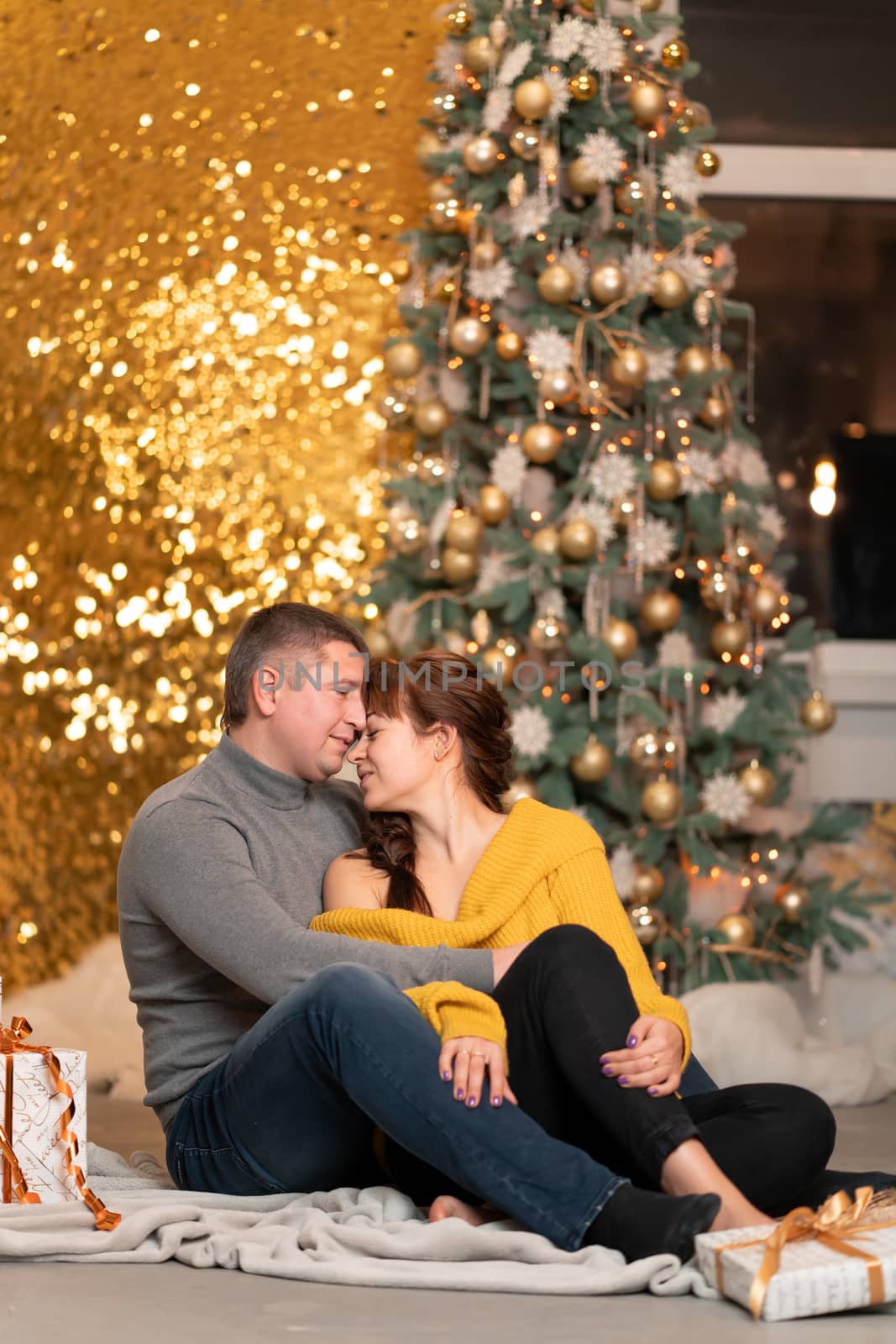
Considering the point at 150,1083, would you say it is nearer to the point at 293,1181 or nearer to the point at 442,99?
the point at 293,1181

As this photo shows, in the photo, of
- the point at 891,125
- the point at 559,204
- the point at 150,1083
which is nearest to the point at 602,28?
the point at 559,204

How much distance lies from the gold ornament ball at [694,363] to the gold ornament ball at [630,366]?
0.36 feet

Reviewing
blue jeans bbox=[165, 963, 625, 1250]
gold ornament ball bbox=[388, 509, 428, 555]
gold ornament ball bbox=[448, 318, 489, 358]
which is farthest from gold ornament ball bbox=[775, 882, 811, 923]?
blue jeans bbox=[165, 963, 625, 1250]

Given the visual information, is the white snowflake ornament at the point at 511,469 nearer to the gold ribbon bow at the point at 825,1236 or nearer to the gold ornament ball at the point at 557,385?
the gold ornament ball at the point at 557,385

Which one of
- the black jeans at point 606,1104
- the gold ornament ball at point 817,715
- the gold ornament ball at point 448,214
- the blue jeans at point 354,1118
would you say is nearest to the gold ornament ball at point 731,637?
the gold ornament ball at point 817,715

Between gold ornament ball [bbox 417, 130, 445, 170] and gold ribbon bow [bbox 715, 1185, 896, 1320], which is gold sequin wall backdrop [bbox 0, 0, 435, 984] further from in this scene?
gold ribbon bow [bbox 715, 1185, 896, 1320]

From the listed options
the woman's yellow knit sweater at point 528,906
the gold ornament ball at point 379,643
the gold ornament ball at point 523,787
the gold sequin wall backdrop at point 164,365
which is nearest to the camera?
the woman's yellow knit sweater at point 528,906

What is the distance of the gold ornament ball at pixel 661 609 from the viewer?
3.05 meters

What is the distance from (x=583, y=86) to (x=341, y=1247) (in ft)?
7.18

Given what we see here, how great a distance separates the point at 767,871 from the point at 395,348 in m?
1.25

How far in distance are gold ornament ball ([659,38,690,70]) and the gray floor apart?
92.6 inches

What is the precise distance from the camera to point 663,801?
9.67 ft

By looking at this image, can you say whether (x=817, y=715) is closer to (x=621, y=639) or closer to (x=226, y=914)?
(x=621, y=639)

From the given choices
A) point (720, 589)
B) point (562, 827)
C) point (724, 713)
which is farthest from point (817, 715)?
point (562, 827)
